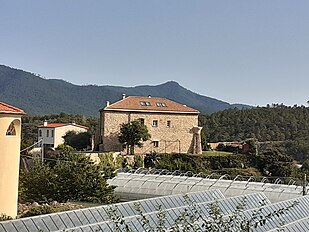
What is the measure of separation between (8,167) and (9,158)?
28 centimetres

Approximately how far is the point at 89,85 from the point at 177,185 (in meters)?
149

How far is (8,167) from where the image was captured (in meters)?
15.9

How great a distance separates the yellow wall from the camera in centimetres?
1568

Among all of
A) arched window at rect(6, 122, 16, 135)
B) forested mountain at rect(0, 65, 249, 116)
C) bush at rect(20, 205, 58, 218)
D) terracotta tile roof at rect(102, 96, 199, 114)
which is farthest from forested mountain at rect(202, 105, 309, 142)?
forested mountain at rect(0, 65, 249, 116)

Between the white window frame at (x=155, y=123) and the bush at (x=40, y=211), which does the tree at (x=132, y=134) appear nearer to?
the white window frame at (x=155, y=123)

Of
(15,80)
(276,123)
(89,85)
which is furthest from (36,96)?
(276,123)

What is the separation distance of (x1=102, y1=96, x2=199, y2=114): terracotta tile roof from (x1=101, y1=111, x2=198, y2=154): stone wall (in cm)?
37

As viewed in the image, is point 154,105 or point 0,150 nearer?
point 0,150

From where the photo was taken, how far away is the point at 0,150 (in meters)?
15.6

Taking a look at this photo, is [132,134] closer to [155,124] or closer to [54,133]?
[155,124]

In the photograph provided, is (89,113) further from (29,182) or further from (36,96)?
(29,182)

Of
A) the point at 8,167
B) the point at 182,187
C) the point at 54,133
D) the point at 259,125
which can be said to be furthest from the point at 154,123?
the point at 8,167

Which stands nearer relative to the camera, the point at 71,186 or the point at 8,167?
the point at 8,167

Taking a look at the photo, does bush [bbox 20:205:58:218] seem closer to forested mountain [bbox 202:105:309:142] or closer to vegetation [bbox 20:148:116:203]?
vegetation [bbox 20:148:116:203]
